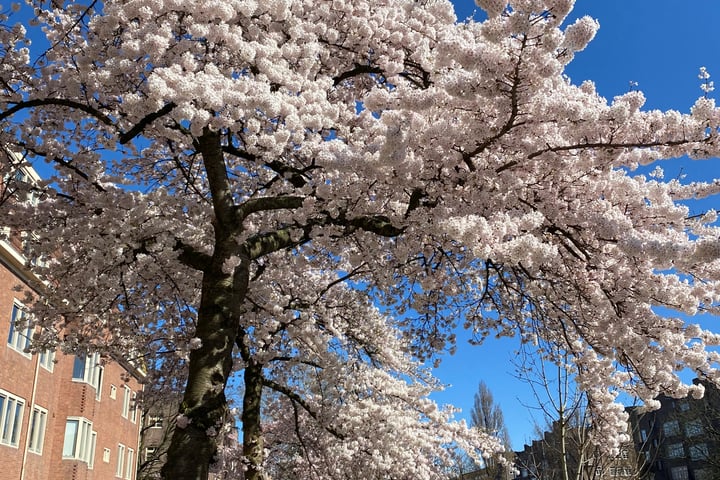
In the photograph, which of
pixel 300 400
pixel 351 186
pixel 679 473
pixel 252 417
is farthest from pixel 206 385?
pixel 679 473

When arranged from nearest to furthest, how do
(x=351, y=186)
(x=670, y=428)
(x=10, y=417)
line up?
(x=351, y=186) < (x=10, y=417) < (x=670, y=428)

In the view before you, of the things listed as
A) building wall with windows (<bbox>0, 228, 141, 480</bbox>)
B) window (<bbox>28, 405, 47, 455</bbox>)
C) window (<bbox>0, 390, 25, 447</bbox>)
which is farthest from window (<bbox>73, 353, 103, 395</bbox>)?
window (<bbox>0, 390, 25, 447</bbox>)

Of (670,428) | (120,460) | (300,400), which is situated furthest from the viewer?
(670,428)

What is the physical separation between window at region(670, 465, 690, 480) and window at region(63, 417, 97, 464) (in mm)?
46704

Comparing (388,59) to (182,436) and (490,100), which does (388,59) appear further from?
(182,436)

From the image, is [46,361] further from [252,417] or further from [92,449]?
[252,417]

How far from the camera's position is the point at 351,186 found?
6.80m

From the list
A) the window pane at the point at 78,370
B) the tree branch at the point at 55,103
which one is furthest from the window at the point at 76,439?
the tree branch at the point at 55,103

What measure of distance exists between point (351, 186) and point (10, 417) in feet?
53.4

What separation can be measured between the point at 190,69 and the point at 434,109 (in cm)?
271

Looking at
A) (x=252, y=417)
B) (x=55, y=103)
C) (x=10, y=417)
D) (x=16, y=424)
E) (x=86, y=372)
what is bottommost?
(x=252, y=417)

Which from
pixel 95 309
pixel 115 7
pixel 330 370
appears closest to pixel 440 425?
pixel 330 370

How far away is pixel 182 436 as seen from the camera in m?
6.73

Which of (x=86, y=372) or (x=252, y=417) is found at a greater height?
(x=86, y=372)
